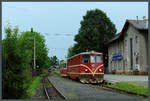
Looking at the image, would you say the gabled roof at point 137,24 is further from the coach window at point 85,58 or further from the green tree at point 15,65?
the green tree at point 15,65

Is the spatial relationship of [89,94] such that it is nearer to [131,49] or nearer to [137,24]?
[137,24]

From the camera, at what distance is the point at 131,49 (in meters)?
39.3

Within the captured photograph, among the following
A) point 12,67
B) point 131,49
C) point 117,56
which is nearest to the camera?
point 12,67

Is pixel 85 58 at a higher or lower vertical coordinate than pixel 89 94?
higher

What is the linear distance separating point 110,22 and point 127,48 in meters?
8.78

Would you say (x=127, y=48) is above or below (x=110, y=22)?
below

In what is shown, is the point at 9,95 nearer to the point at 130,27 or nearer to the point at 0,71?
the point at 0,71

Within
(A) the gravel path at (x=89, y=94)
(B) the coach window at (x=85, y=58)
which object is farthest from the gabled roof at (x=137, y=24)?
(A) the gravel path at (x=89, y=94)

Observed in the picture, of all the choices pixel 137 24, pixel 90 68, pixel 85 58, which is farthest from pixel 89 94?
pixel 137 24

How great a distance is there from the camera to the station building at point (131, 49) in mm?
35625

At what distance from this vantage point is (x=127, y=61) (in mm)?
40469

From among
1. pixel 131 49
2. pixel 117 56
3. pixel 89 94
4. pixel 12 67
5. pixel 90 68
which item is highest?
pixel 131 49

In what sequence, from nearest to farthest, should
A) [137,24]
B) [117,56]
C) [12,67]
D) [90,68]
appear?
[12,67] < [90,68] < [137,24] < [117,56]

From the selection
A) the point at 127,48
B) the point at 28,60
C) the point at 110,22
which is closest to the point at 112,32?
the point at 110,22
